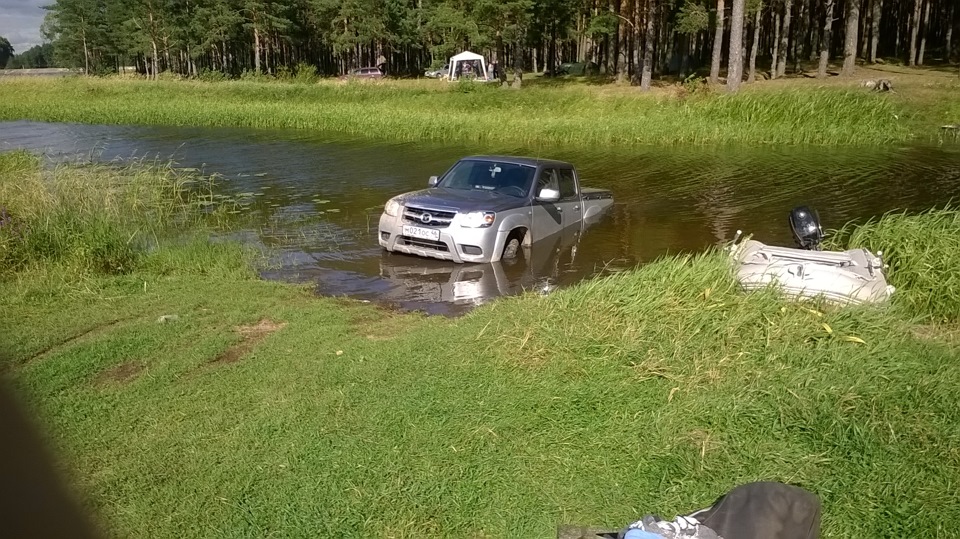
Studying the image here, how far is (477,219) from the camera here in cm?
1078

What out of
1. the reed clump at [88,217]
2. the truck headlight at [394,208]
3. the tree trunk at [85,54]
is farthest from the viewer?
the tree trunk at [85,54]

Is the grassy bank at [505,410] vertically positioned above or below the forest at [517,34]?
below

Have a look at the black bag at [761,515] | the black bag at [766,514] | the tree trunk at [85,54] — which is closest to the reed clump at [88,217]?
the black bag at [761,515]

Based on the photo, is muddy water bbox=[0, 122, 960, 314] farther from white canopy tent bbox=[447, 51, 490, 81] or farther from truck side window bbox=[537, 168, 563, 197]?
white canopy tent bbox=[447, 51, 490, 81]

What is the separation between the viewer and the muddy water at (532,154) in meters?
10.9

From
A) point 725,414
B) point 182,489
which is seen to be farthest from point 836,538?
point 182,489

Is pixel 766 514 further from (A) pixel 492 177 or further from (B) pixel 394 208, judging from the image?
(A) pixel 492 177

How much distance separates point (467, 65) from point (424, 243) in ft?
148

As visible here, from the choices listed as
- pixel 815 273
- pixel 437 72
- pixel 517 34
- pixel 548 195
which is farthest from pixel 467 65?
pixel 815 273

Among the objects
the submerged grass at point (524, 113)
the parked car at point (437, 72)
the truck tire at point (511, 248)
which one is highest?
the parked car at point (437, 72)

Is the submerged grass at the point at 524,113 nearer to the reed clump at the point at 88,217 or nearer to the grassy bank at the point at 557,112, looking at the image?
the grassy bank at the point at 557,112

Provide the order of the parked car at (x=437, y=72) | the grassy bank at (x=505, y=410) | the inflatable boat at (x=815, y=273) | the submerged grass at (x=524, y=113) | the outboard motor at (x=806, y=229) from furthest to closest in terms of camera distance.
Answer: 1. the parked car at (x=437, y=72)
2. the submerged grass at (x=524, y=113)
3. the outboard motor at (x=806, y=229)
4. the inflatable boat at (x=815, y=273)
5. the grassy bank at (x=505, y=410)

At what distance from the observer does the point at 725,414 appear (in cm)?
524

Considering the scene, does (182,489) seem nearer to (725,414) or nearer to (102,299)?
(725,414)
